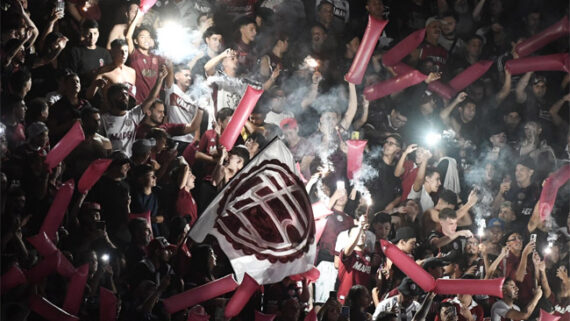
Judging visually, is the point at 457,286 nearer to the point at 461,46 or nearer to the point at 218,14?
the point at 461,46

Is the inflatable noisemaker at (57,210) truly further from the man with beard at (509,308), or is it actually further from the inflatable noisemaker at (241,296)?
the man with beard at (509,308)

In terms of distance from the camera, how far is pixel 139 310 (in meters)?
6.48

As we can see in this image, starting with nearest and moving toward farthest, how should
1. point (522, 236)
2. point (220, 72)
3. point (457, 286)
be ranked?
point (220, 72) → point (457, 286) → point (522, 236)

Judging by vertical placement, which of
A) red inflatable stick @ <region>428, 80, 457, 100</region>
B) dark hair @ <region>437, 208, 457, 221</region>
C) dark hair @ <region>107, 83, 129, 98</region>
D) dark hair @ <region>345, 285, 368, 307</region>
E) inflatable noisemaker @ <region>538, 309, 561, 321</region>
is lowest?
inflatable noisemaker @ <region>538, 309, 561, 321</region>

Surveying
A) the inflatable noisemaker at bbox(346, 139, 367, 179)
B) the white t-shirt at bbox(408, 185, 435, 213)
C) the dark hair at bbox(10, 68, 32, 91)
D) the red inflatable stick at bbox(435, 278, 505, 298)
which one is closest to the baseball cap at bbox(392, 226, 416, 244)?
the white t-shirt at bbox(408, 185, 435, 213)

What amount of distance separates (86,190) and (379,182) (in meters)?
3.19

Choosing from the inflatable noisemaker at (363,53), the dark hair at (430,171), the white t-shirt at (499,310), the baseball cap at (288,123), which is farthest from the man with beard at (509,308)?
the baseball cap at (288,123)

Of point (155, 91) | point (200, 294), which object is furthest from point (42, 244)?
point (155, 91)

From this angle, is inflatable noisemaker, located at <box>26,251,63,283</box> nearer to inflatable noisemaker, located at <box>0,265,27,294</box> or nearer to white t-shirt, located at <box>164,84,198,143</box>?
inflatable noisemaker, located at <box>0,265,27,294</box>

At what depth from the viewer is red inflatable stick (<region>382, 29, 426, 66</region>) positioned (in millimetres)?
8445

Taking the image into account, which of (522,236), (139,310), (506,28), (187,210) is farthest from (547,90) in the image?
(139,310)

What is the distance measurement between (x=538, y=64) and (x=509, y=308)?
278 cm

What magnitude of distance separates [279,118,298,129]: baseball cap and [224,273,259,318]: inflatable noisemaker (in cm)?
157

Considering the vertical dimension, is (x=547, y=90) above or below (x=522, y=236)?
above
